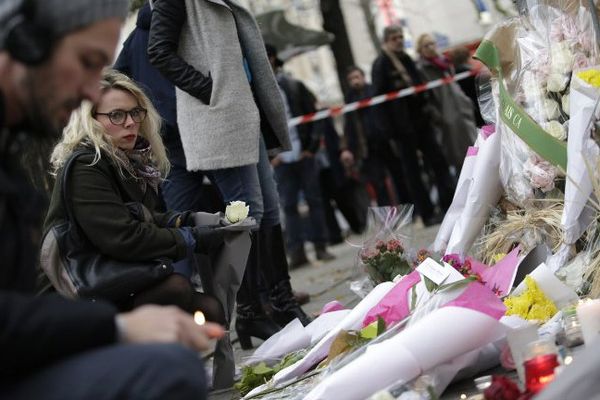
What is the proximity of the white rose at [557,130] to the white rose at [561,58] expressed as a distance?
0.23m

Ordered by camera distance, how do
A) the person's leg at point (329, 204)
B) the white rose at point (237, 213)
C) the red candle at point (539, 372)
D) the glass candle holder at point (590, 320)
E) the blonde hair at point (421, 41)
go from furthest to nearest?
1. the person's leg at point (329, 204)
2. the blonde hair at point (421, 41)
3. the white rose at point (237, 213)
4. the glass candle holder at point (590, 320)
5. the red candle at point (539, 372)

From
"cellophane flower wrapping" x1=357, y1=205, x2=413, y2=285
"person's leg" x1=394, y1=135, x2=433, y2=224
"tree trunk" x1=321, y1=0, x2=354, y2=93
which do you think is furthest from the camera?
"tree trunk" x1=321, y1=0, x2=354, y2=93

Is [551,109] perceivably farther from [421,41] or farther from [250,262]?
[421,41]

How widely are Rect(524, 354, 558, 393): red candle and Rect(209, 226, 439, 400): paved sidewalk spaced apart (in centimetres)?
190

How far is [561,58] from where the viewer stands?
5371mm

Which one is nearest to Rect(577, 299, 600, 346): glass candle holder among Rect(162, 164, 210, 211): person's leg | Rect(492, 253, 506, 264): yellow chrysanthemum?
Rect(492, 253, 506, 264): yellow chrysanthemum

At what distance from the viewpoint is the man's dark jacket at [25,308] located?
2375 millimetres

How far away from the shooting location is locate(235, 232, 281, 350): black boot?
616 cm

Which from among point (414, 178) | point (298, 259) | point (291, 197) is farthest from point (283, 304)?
point (414, 178)

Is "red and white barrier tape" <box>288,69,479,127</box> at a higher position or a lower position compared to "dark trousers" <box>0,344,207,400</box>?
lower

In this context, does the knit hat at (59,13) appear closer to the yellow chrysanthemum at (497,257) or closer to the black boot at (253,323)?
the yellow chrysanthemum at (497,257)

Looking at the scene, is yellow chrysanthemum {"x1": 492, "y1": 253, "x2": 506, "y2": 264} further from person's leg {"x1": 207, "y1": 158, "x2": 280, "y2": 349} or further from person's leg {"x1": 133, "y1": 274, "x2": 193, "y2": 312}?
person's leg {"x1": 133, "y1": 274, "x2": 193, "y2": 312}

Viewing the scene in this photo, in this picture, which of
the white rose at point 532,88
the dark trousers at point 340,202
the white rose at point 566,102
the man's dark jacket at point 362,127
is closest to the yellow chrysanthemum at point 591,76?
the white rose at point 566,102

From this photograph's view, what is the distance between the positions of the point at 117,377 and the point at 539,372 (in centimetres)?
135
